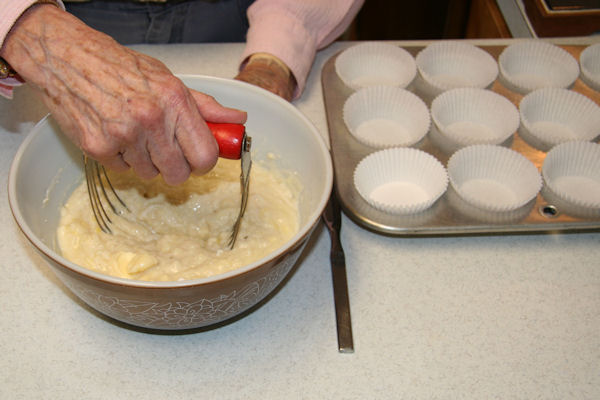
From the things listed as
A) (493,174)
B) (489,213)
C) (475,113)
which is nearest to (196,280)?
(489,213)

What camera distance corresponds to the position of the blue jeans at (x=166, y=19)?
3.87ft

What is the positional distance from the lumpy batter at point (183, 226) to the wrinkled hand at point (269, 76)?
0.18m

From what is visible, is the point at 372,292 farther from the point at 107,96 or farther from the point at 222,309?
the point at 107,96

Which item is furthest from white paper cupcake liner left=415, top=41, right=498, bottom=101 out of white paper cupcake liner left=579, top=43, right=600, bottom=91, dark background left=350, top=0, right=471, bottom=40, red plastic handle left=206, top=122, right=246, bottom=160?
dark background left=350, top=0, right=471, bottom=40

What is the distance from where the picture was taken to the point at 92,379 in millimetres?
716

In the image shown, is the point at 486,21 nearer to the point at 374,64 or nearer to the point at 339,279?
the point at 374,64

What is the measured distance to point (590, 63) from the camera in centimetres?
122

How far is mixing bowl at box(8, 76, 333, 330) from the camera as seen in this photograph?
2.01ft

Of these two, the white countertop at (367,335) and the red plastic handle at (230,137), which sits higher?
the red plastic handle at (230,137)

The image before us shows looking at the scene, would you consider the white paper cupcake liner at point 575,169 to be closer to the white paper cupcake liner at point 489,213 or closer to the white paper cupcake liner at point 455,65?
the white paper cupcake liner at point 489,213

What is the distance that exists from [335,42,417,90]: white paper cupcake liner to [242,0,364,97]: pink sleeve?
0.07 m

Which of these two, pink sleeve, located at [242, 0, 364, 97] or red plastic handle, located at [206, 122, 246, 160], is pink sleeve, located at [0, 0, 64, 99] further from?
pink sleeve, located at [242, 0, 364, 97]

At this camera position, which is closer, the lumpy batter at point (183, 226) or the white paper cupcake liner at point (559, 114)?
the lumpy batter at point (183, 226)

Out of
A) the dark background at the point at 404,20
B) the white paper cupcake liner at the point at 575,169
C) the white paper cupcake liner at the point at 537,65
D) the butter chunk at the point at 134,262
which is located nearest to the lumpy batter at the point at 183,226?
the butter chunk at the point at 134,262
